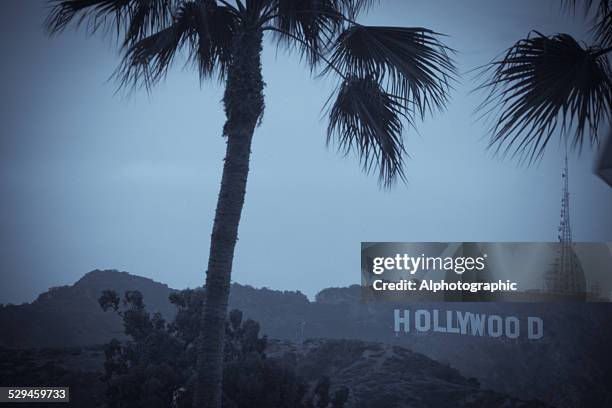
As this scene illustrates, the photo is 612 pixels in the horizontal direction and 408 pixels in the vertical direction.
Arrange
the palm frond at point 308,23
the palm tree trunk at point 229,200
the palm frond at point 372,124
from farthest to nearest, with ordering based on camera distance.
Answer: the palm frond at point 372,124 < the palm frond at point 308,23 < the palm tree trunk at point 229,200

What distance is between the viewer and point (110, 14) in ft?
22.1

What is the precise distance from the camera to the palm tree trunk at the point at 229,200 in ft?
21.3

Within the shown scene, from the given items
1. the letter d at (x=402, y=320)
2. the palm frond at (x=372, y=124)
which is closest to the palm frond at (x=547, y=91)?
the palm frond at (x=372, y=124)

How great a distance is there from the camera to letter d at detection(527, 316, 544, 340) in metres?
60.6

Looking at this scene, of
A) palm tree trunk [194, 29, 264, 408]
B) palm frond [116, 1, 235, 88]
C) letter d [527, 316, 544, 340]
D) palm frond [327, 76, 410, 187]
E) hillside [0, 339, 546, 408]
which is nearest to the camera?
palm tree trunk [194, 29, 264, 408]

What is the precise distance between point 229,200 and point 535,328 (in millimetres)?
62668

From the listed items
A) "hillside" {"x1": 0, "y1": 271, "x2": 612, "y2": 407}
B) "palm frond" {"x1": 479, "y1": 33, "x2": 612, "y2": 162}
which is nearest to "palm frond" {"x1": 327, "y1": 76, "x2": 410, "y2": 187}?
"palm frond" {"x1": 479, "y1": 33, "x2": 612, "y2": 162}

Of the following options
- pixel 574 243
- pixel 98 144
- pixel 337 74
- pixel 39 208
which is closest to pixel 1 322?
pixel 39 208

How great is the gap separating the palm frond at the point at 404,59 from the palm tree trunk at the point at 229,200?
1.25 meters

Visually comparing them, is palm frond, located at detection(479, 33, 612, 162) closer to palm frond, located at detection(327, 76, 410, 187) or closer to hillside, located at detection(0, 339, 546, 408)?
palm frond, located at detection(327, 76, 410, 187)

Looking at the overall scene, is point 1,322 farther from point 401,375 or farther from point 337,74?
point 337,74

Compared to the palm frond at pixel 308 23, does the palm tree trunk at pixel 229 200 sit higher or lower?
lower

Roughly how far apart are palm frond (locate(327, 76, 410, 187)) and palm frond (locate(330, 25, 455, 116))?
291 mm

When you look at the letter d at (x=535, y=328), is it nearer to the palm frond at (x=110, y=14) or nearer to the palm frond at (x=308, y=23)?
the palm frond at (x=308, y=23)
